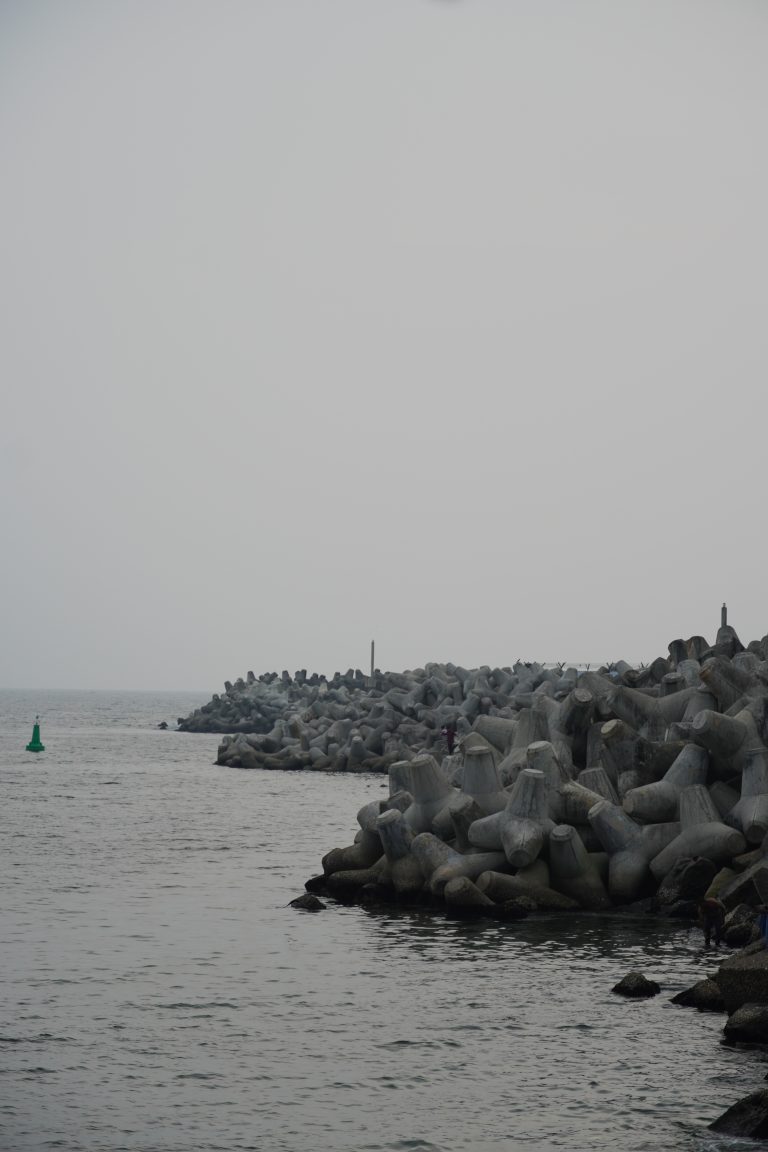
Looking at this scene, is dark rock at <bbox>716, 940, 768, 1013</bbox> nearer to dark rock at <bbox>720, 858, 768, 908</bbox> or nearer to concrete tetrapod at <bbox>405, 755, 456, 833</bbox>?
dark rock at <bbox>720, 858, 768, 908</bbox>

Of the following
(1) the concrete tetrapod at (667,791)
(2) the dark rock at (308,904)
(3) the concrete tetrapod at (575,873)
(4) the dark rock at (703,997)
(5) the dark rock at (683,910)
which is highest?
(1) the concrete tetrapod at (667,791)

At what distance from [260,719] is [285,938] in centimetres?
5211

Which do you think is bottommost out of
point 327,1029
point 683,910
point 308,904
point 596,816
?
point 327,1029

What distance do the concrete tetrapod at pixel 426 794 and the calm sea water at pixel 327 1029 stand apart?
189cm

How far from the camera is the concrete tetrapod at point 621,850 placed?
1728cm

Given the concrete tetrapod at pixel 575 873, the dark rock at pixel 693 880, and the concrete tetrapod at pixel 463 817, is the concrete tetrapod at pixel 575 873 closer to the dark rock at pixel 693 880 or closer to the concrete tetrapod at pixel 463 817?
the dark rock at pixel 693 880

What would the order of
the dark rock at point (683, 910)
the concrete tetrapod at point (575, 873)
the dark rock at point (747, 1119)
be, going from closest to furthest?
the dark rock at point (747, 1119) < the dark rock at point (683, 910) < the concrete tetrapod at point (575, 873)

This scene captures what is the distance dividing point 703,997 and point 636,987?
79 centimetres

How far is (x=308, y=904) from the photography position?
59.9ft

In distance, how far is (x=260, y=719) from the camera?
6812 centimetres

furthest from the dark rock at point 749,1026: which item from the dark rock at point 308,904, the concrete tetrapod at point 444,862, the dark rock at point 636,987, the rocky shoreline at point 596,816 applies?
Result: the dark rock at point 308,904

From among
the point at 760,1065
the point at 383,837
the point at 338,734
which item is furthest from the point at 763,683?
the point at 338,734

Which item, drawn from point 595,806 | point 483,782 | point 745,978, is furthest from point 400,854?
point 745,978

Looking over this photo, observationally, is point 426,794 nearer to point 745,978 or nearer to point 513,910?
point 513,910
